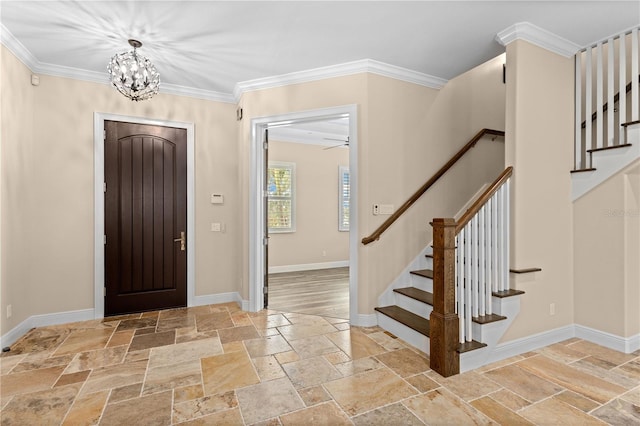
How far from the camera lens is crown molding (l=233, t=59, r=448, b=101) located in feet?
11.6

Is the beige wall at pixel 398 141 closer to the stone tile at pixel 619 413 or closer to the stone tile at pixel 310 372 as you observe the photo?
the stone tile at pixel 310 372

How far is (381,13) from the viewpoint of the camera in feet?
8.67

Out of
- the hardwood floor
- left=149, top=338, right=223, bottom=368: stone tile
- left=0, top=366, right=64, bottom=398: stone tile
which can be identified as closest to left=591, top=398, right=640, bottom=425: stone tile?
the hardwood floor

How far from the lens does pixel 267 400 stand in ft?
7.19

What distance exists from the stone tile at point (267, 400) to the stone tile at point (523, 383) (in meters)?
1.50

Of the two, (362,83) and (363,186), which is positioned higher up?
(362,83)

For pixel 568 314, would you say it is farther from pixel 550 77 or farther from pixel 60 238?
pixel 60 238

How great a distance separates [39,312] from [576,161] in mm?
5785

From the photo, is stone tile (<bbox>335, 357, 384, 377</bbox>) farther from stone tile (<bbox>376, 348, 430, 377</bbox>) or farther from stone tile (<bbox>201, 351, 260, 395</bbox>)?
stone tile (<bbox>201, 351, 260, 395</bbox>)

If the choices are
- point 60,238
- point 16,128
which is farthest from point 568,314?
point 16,128

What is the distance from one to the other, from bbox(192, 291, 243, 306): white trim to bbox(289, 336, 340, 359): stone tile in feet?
4.43

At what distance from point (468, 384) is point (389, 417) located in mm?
749

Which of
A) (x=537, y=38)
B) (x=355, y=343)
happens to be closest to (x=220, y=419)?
(x=355, y=343)

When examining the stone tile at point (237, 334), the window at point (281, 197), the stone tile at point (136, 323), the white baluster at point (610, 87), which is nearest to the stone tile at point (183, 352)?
the stone tile at point (237, 334)
